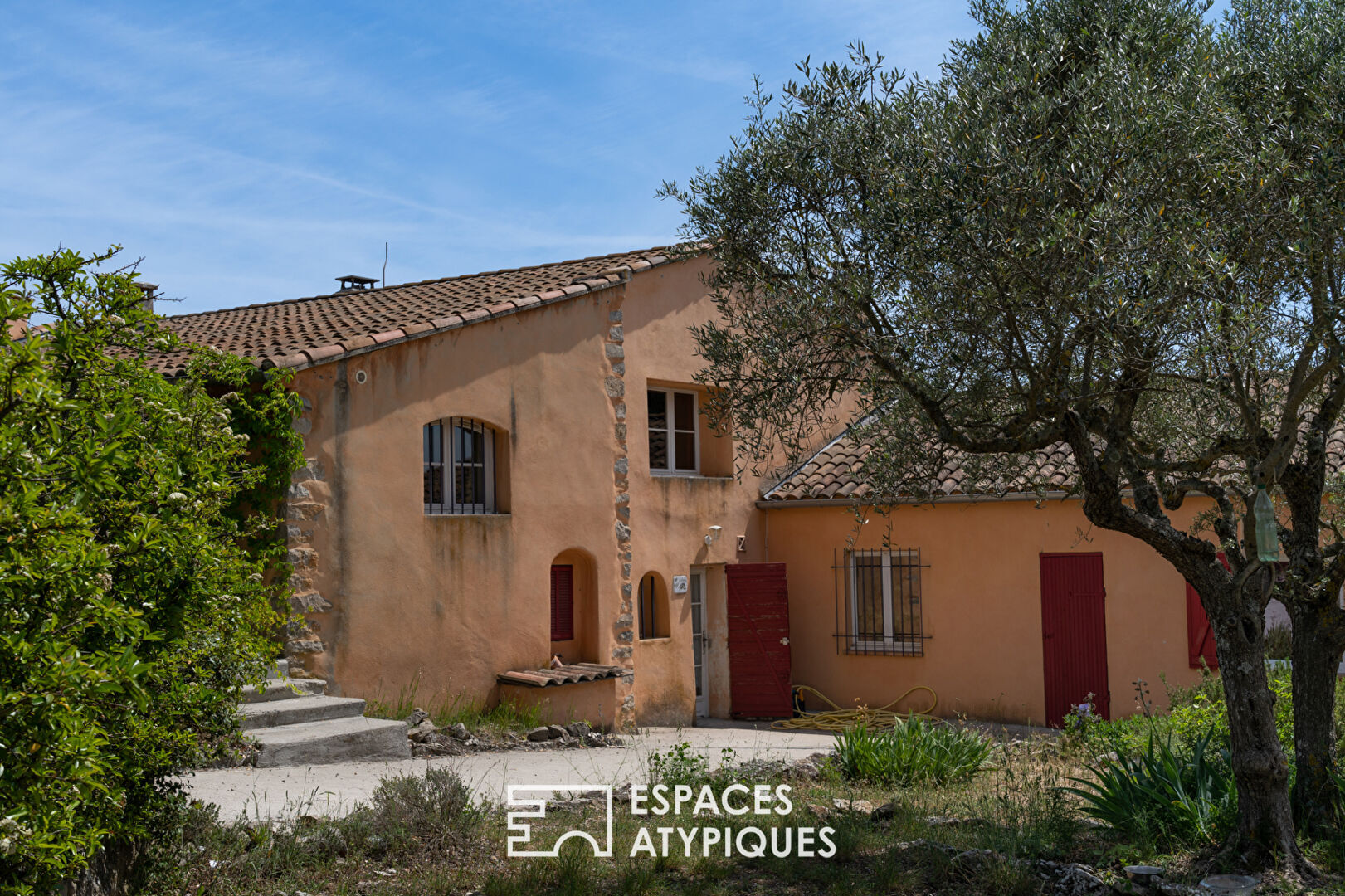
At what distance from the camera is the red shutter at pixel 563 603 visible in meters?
12.7

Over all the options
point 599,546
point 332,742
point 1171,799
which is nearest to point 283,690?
point 332,742

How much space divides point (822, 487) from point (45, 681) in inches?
480

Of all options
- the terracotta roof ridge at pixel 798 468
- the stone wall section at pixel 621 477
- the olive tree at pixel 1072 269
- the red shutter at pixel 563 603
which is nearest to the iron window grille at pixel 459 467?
the red shutter at pixel 563 603

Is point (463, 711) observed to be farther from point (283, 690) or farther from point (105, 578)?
point (105, 578)

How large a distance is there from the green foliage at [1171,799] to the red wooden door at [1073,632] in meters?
5.89

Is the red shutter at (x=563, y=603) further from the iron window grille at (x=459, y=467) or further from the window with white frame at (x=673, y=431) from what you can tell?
the window with white frame at (x=673, y=431)

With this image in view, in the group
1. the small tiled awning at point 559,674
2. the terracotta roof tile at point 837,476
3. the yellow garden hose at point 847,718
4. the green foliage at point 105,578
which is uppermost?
the terracotta roof tile at point 837,476

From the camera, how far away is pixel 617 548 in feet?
42.8

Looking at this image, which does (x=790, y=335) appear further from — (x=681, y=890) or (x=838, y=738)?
(x=838, y=738)

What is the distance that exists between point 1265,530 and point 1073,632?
8009 millimetres

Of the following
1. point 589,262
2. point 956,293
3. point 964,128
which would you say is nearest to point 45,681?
point 956,293

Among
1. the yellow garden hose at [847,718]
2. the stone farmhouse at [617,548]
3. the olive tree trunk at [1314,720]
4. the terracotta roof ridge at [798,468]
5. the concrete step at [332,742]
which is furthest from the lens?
the terracotta roof ridge at [798,468]

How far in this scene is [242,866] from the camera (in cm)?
572

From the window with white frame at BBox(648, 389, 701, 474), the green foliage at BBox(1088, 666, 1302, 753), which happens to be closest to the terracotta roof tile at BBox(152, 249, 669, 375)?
the window with white frame at BBox(648, 389, 701, 474)
